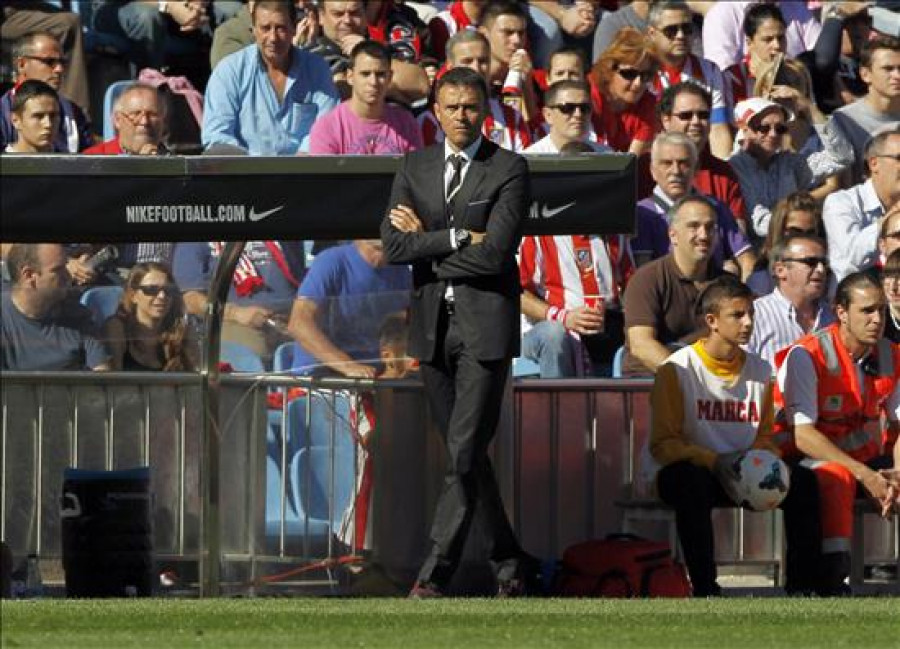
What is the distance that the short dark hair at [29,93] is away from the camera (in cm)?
1489

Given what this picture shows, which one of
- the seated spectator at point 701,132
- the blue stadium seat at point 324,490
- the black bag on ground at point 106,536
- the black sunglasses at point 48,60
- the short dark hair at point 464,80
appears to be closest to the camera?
the short dark hair at point 464,80

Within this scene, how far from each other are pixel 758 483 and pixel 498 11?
21.7ft

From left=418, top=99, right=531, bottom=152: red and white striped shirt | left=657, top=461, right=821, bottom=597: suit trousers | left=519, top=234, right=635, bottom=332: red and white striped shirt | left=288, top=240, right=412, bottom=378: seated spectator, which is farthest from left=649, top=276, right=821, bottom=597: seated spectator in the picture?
left=418, top=99, right=531, bottom=152: red and white striped shirt

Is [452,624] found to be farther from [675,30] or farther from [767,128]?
[675,30]

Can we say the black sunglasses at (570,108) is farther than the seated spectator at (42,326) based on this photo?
Yes

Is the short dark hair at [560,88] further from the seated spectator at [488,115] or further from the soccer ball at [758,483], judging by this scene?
the soccer ball at [758,483]

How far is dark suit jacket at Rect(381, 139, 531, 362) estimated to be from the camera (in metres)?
11.8

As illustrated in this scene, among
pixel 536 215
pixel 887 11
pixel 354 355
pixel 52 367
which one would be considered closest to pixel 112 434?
pixel 52 367

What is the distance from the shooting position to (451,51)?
17.2 m

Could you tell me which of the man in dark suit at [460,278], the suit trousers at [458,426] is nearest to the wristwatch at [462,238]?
the man in dark suit at [460,278]

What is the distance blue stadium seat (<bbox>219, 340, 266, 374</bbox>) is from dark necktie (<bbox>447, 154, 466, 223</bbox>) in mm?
1581

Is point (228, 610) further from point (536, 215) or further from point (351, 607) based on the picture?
point (536, 215)

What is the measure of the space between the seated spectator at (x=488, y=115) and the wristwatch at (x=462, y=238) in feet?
16.3

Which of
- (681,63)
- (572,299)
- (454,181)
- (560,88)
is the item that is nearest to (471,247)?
→ (454,181)
